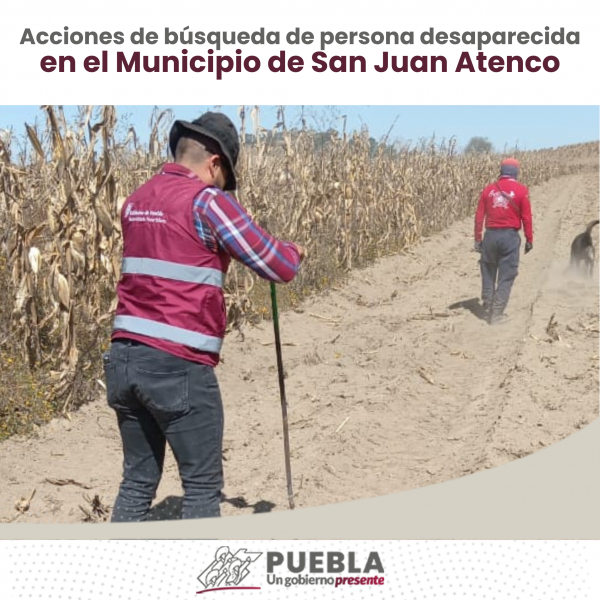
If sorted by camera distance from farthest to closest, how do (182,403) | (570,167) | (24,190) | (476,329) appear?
(570,167), (476,329), (24,190), (182,403)

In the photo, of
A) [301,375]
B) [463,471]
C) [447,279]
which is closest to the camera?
[463,471]

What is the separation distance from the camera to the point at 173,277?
3.65 metres

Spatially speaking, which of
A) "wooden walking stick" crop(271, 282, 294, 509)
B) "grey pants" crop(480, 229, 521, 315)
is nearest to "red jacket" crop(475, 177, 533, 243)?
"grey pants" crop(480, 229, 521, 315)

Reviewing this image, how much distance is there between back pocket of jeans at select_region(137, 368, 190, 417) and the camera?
3652mm

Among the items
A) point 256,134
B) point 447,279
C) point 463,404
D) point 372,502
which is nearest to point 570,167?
point 447,279

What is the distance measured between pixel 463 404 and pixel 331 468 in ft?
6.41

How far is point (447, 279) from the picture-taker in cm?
1434

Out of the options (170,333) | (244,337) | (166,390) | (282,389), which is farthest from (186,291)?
(244,337)

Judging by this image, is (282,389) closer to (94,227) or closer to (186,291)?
(186,291)

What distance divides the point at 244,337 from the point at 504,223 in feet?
11.0

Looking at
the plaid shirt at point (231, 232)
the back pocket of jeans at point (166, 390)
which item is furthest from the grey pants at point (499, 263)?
the back pocket of jeans at point (166, 390)

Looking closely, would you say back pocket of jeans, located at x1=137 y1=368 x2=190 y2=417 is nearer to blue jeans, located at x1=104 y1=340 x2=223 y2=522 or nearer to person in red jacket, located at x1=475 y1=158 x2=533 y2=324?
blue jeans, located at x1=104 y1=340 x2=223 y2=522

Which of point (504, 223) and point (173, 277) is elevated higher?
point (504, 223)

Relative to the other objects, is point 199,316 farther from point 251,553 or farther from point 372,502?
point 372,502
